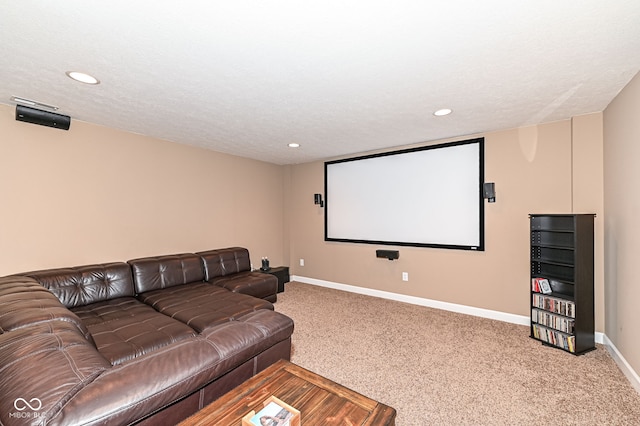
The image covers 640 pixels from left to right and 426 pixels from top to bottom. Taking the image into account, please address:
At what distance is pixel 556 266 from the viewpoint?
3.21 m

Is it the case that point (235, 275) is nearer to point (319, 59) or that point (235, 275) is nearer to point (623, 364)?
point (319, 59)

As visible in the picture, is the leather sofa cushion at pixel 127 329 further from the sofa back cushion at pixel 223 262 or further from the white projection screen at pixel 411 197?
the white projection screen at pixel 411 197

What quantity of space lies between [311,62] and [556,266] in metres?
3.51

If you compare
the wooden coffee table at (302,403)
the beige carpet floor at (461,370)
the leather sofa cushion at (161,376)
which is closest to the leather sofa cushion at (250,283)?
the beige carpet floor at (461,370)

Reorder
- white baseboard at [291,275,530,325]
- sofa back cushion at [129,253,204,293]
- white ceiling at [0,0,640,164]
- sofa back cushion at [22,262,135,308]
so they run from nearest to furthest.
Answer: white ceiling at [0,0,640,164]
sofa back cushion at [22,262,135,308]
sofa back cushion at [129,253,204,293]
white baseboard at [291,275,530,325]

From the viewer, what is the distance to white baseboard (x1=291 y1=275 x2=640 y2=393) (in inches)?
94.3

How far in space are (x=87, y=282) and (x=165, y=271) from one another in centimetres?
78

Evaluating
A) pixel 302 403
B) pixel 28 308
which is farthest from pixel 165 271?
pixel 302 403

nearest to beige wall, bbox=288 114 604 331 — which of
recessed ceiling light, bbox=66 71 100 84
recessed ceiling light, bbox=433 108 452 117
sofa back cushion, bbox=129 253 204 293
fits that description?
recessed ceiling light, bbox=433 108 452 117

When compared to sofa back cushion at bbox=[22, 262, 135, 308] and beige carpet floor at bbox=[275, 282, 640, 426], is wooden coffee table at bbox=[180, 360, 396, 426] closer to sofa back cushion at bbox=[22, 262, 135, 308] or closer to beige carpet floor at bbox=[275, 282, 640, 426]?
beige carpet floor at bbox=[275, 282, 640, 426]

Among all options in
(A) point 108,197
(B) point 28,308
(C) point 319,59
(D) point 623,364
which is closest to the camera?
(B) point 28,308

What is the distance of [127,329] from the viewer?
89.4 inches

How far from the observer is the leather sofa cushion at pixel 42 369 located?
2.90 feet

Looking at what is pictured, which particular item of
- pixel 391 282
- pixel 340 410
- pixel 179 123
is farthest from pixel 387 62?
pixel 391 282
